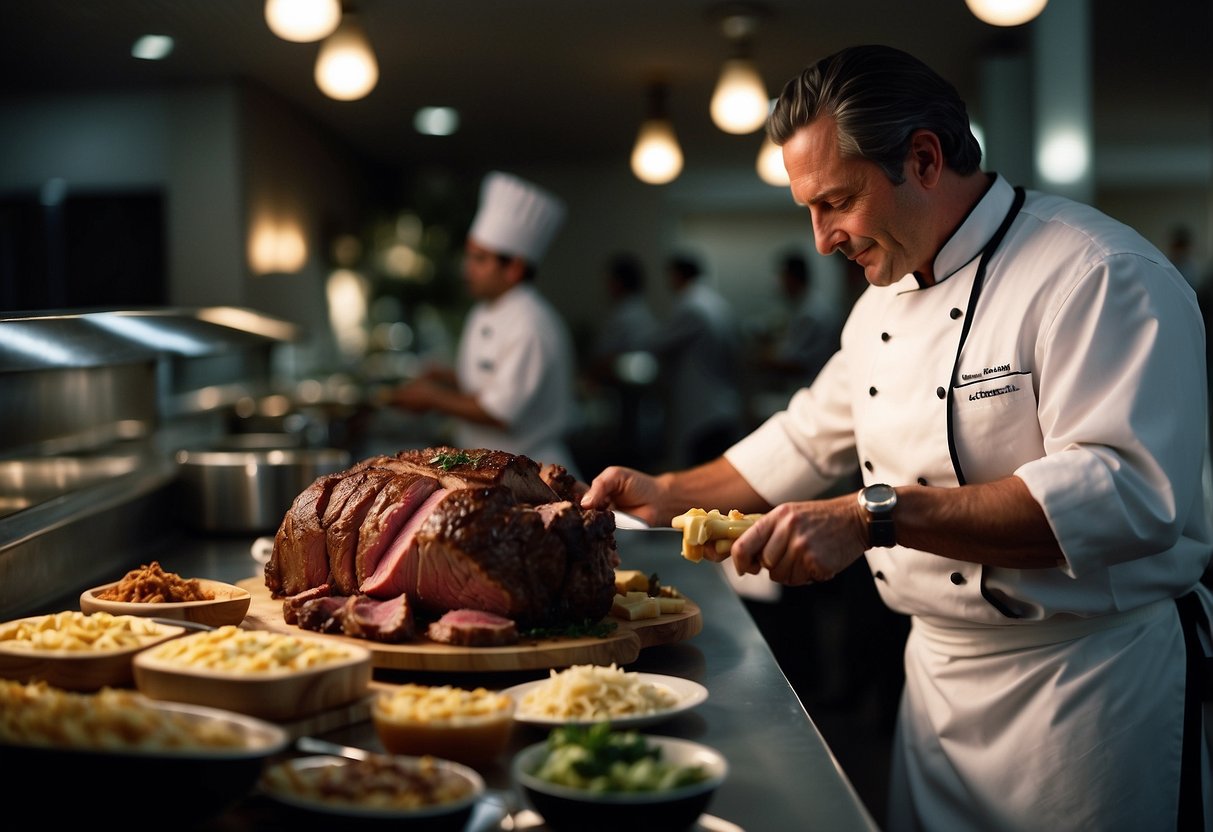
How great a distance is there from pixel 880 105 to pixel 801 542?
0.73 metres

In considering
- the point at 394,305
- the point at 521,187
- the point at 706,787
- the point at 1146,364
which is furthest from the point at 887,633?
the point at 394,305

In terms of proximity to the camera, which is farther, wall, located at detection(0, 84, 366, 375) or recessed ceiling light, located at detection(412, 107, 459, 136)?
recessed ceiling light, located at detection(412, 107, 459, 136)

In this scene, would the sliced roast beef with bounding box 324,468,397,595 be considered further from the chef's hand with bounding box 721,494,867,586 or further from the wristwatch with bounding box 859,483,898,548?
the wristwatch with bounding box 859,483,898,548

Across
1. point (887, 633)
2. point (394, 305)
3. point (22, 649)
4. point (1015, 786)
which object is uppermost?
point (394, 305)

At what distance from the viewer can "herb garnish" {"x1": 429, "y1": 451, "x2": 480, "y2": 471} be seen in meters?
2.14

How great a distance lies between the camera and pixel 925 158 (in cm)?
195

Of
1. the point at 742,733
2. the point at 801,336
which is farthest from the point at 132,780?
the point at 801,336

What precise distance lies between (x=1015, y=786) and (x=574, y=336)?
29.0ft

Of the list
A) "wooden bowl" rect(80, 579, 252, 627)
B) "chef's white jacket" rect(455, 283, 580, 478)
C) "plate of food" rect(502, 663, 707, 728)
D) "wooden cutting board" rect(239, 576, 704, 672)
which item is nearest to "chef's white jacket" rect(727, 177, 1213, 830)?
"wooden cutting board" rect(239, 576, 704, 672)

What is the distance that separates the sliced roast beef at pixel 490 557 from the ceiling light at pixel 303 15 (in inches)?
87.1

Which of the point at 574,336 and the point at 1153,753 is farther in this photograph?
the point at 574,336

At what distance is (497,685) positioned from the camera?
1.81 metres

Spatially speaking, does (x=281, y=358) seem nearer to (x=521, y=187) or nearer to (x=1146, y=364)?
(x=521, y=187)

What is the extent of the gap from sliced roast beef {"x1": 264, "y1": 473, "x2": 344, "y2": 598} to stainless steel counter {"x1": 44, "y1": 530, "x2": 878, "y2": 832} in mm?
334
